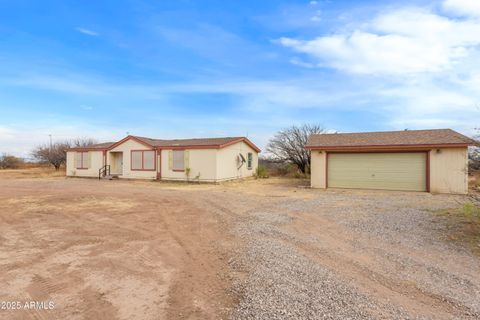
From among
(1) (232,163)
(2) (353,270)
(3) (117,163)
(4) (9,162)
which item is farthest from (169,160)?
(4) (9,162)

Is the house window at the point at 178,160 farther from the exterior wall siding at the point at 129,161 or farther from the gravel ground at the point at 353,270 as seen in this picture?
the gravel ground at the point at 353,270

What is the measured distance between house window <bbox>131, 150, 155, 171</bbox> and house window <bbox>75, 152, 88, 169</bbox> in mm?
5579

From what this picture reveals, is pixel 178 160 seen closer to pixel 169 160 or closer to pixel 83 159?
pixel 169 160

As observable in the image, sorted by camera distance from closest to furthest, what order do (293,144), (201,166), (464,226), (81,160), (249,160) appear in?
(464,226), (201,166), (249,160), (81,160), (293,144)

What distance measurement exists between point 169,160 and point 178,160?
78 centimetres

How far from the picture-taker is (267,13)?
12.3 m

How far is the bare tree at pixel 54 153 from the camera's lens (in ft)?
117

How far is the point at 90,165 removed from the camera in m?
25.4

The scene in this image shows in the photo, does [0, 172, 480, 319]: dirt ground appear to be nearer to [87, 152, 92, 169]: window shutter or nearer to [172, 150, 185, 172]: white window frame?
[172, 150, 185, 172]: white window frame

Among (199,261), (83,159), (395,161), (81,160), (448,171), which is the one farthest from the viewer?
(81,160)

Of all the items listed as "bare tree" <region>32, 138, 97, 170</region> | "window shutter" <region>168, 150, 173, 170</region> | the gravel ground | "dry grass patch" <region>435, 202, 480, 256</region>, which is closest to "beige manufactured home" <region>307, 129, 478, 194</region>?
"dry grass patch" <region>435, 202, 480, 256</region>

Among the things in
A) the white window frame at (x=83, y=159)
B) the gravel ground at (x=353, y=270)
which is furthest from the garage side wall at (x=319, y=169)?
the white window frame at (x=83, y=159)

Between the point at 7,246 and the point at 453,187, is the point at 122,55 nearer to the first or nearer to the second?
the point at 7,246

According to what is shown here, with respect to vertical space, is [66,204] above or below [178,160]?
below
